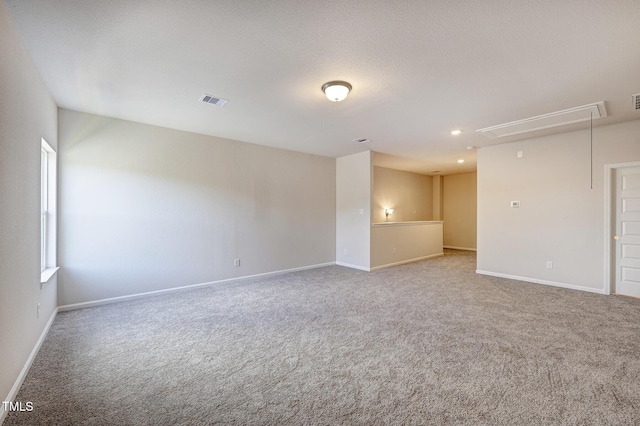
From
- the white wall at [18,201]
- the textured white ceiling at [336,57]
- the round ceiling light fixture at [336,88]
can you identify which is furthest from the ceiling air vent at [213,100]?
the white wall at [18,201]

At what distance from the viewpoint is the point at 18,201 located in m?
2.11

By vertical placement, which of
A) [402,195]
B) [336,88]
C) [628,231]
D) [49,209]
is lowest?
[628,231]

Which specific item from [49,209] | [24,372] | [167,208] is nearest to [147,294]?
[167,208]

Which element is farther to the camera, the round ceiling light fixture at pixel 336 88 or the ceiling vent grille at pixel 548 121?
the ceiling vent grille at pixel 548 121

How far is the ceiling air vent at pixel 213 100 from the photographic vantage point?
10.9ft

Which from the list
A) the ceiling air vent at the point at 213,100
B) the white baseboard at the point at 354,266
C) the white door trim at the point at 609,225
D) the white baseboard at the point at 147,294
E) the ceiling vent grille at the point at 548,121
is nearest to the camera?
the ceiling air vent at the point at 213,100

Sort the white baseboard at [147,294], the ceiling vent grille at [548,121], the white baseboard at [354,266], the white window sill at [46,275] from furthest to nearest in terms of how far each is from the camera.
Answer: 1. the white baseboard at [354,266]
2. the white baseboard at [147,294]
3. the ceiling vent grille at [548,121]
4. the white window sill at [46,275]

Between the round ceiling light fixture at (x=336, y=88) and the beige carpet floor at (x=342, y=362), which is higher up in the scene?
the round ceiling light fixture at (x=336, y=88)

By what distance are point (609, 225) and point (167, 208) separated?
23.0 feet

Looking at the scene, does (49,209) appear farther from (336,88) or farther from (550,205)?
(550,205)

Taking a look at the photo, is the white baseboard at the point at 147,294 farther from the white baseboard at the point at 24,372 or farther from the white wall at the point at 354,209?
the white wall at the point at 354,209

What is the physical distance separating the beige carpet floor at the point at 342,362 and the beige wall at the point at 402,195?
4.55 m

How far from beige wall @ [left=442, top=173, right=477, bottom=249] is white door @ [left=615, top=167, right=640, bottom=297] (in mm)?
4874

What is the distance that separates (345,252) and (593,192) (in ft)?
15.0
